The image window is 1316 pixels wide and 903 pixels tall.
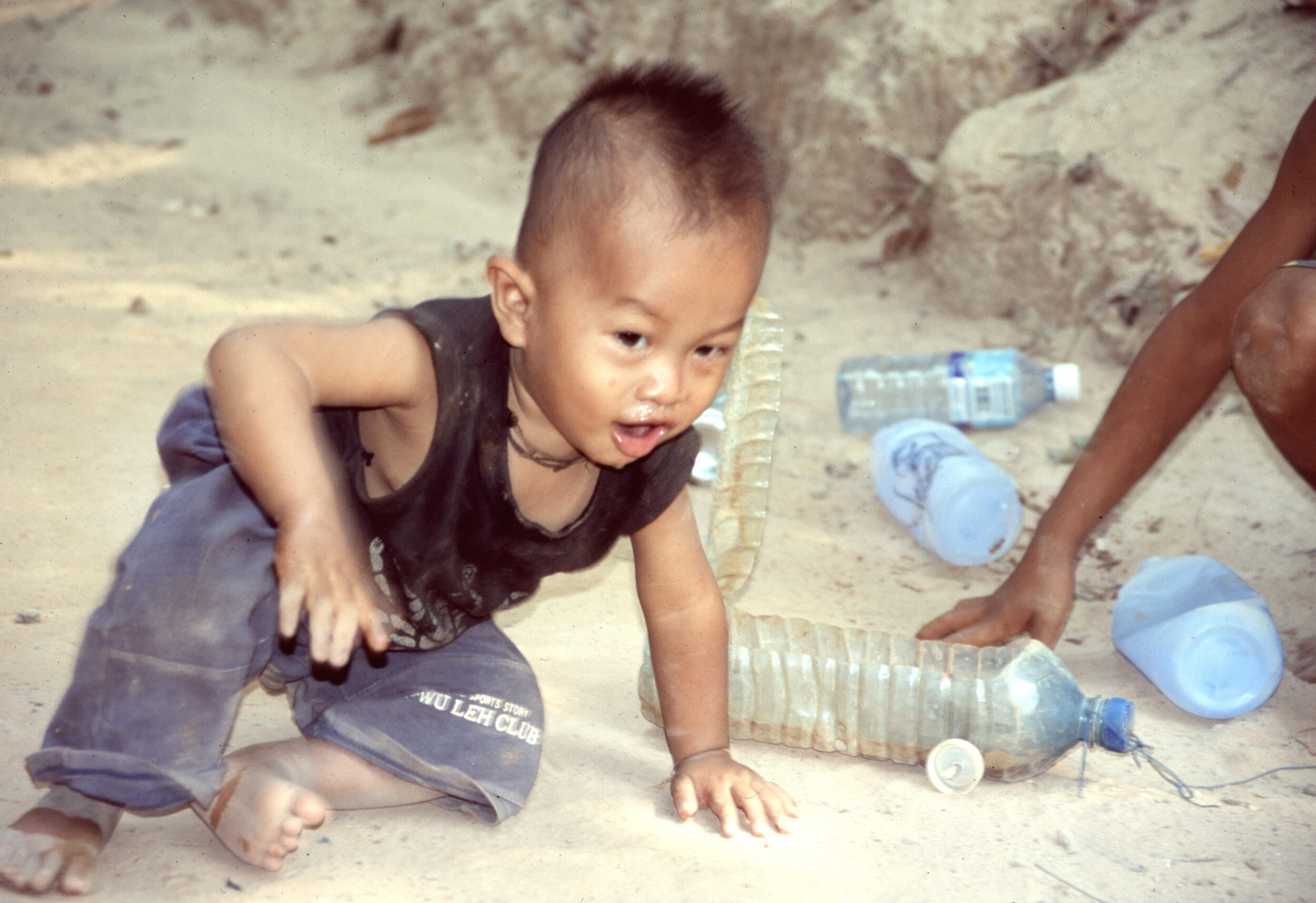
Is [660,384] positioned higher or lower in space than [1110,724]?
higher

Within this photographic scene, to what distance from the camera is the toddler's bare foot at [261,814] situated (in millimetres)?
1475

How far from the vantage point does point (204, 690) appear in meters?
1.52

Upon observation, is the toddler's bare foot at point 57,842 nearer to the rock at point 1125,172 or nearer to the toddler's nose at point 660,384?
the toddler's nose at point 660,384

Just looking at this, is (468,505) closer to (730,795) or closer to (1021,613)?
(730,795)

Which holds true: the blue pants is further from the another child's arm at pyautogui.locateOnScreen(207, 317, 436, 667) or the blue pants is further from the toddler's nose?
the toddler's nose

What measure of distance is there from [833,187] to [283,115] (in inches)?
121

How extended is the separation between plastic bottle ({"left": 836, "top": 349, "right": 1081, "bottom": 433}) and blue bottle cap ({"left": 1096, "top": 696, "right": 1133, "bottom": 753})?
160 centimetres

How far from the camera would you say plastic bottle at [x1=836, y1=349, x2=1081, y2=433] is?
3408 mm

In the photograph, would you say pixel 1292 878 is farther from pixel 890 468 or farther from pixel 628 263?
pixel 890 468

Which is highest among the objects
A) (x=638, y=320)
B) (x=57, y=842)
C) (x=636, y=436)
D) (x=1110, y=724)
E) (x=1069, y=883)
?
(x=638, y=320)

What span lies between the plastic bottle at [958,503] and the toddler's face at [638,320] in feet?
4.77

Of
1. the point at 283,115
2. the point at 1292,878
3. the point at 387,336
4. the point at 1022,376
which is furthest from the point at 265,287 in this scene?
the point at 1292,878

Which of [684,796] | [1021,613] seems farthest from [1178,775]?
[684,796]

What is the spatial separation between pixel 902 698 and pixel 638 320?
95 centimetres
